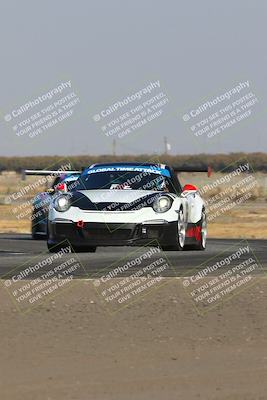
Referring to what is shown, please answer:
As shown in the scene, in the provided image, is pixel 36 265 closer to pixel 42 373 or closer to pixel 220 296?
pixel 220 296

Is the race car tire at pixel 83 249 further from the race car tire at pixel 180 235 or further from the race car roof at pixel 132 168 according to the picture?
the race car tire at pixel 180 235

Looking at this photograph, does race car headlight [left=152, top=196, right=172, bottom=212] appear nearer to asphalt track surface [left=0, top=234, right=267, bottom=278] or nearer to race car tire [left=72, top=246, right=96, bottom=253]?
asphalt track surface [left=0, top=234, right=267, bottom=278]

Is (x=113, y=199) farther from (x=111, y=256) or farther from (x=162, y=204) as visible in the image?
(x=111, y=256)

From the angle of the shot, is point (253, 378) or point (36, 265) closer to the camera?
point (253, 378)

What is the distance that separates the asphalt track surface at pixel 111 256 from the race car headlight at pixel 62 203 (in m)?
0.77

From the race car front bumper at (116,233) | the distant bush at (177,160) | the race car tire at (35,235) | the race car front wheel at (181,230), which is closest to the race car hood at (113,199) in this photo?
the race car front bumper at (116,233)

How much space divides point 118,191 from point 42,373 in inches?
414

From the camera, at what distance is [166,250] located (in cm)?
1914

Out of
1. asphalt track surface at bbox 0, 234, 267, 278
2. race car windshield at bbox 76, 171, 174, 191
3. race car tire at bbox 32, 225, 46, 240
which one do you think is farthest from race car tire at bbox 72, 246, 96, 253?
race car tire at bbox 32, 225, 46, 240

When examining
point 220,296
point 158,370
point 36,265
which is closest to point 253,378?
point 158,370

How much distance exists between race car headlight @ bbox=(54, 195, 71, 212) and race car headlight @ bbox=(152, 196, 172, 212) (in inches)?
54.1

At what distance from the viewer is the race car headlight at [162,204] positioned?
60.5ft

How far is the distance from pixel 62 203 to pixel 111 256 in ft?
4.39

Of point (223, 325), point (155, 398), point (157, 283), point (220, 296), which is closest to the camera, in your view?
point (155, 398)
